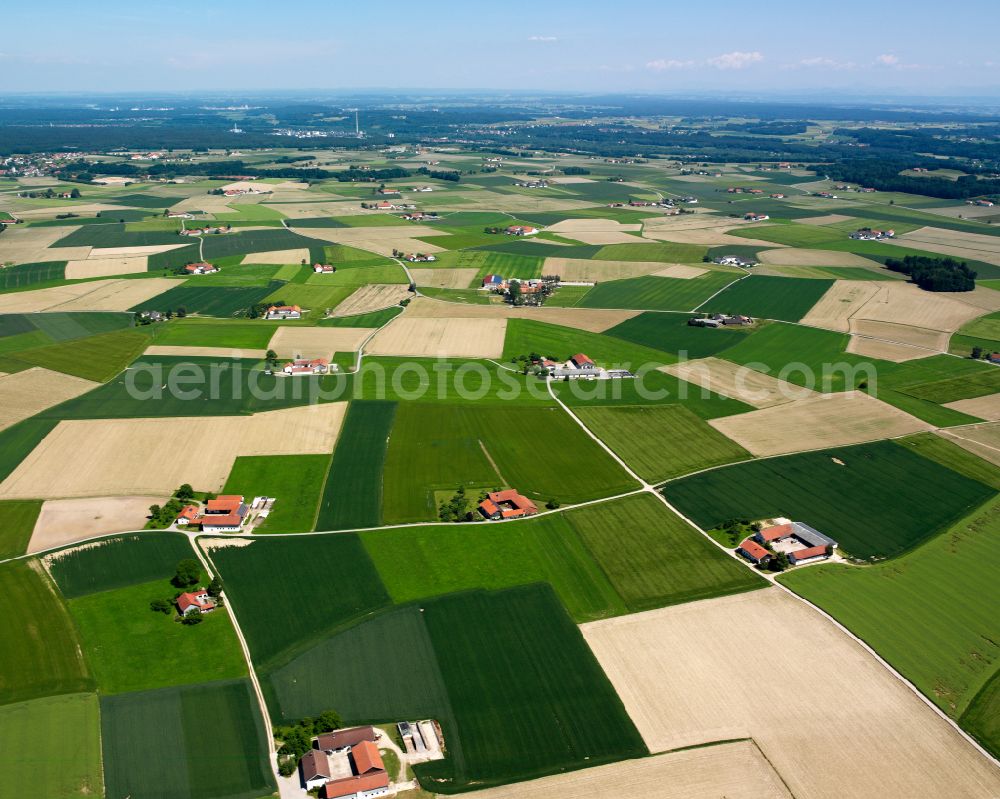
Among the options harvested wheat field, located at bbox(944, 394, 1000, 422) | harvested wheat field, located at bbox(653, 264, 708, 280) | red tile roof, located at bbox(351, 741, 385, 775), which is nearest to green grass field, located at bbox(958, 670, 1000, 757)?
red tile roof, located at bbox(351, 741, 385, 775)

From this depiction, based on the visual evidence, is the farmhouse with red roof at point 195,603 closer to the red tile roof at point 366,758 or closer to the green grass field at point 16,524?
the green grass field at point 16,524

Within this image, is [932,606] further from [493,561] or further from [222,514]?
[222,514]

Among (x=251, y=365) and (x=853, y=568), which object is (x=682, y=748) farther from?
(x=251, y=365)

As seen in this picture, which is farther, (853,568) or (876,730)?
(853,568)

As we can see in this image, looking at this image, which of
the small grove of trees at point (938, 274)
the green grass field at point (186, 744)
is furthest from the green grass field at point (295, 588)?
the small grove of trees at point (938, 274)

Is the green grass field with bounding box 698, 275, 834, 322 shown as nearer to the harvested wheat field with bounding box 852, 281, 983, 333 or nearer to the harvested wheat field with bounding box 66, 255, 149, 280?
the harvested wheat field with bounding box 852, 281, 983, 333

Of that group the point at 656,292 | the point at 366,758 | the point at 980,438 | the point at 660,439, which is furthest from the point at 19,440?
the point at 980,438

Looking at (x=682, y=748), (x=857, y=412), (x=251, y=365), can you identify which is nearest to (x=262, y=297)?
(x=251, y=365)
